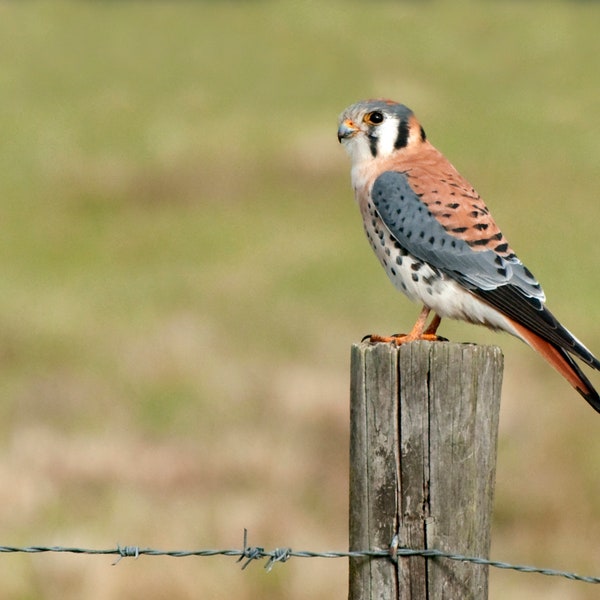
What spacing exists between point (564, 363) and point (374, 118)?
1.77 meters

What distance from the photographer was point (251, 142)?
30266mm

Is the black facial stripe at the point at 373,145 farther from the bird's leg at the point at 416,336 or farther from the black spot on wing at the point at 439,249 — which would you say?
the bird's leg at the point at 416,336

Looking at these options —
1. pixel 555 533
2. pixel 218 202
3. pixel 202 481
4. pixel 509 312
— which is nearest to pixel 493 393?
pixel 509 312

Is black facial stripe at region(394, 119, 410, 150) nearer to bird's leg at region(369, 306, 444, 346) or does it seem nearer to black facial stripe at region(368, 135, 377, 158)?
black facial stripe at region(368, 135, 377, 158)

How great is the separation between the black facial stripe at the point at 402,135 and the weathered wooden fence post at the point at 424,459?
103 inches

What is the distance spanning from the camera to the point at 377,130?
21.5ft

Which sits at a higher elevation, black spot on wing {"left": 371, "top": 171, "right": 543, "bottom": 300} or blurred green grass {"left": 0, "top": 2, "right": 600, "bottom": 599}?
blurred green grass {"left": 0, "top": 2, "right": 600, "bottom": 599}

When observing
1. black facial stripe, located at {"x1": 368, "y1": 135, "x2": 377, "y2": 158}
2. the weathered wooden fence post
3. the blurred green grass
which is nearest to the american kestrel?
black facial stripe, located at {"x1": 368, "y1": 135, "x2": 377, "y2": 158}

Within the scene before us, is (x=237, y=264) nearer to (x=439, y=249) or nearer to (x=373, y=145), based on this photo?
(x=373, y=145)

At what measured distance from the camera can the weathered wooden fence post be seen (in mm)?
4117

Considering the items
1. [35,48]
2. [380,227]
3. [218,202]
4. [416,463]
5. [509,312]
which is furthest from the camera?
[35,48]

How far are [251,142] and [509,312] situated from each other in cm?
2482

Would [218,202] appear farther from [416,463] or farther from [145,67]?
[416,463]

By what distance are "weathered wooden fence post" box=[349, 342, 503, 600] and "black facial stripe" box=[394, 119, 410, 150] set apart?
2606 mm
